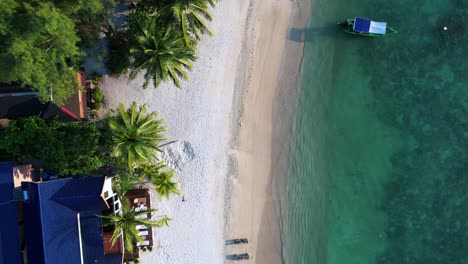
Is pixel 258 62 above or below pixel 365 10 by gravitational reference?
below

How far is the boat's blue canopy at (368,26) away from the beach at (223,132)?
4.78 metres

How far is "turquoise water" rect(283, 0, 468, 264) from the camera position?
28.9 metres

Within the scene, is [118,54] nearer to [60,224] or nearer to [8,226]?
[60,224]

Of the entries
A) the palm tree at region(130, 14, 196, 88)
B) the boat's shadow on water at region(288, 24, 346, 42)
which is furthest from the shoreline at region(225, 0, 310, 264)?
the palm tree at region(130, 14, 196, 88)

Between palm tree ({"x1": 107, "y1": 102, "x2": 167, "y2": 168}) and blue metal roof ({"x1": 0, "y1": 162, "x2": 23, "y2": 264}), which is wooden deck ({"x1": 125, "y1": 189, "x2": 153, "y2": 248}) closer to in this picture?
palm tree ({"x1": 107, "y1": 102, "x2": 167, "y2": 168})

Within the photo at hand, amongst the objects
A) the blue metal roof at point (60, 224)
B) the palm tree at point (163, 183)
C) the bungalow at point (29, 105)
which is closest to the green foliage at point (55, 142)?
the bungalow at point (29, 105)

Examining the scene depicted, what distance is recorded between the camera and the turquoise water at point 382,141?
28.9 m

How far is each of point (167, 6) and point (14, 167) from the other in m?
14.6

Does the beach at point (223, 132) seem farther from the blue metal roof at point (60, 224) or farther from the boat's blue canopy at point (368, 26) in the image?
the boat's blue canopy at point (368, 26)

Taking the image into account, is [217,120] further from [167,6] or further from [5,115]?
[5,115]

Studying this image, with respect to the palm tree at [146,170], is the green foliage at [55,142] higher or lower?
higher

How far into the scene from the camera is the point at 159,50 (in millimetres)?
21641

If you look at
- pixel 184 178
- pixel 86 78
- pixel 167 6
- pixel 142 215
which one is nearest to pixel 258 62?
pixel 167 6

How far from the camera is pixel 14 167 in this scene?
81.2 feet
